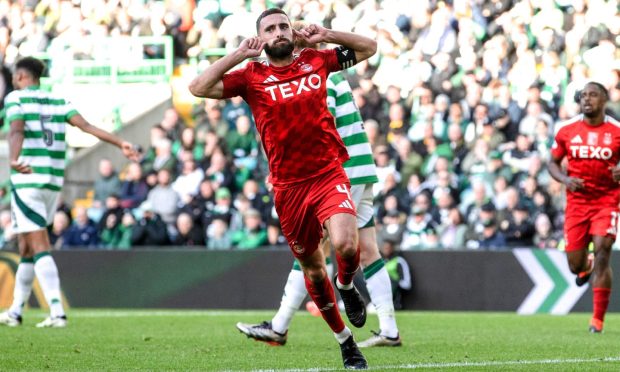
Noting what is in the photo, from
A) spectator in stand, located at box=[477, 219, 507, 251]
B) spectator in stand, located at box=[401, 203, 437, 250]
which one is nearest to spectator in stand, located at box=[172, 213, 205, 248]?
spectator in stand, located at box=[401, 203, 437, 250]

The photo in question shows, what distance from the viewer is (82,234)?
64.8 ft

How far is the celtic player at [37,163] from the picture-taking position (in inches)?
480

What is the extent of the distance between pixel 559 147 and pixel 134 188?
34.0 feet

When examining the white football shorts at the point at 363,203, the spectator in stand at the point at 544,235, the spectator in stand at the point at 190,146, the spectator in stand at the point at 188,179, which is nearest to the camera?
the white football shorts at the point at 363,203

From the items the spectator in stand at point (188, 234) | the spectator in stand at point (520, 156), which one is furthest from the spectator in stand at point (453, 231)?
the spectator in stand at point (188, 234)

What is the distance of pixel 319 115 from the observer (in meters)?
8.20

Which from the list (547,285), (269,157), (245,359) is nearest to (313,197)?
(269,157)

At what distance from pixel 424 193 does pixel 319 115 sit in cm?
1035

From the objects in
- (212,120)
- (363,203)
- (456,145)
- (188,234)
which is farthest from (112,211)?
(363,203)

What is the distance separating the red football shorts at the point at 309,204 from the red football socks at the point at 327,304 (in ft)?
0.76

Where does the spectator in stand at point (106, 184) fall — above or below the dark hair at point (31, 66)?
below

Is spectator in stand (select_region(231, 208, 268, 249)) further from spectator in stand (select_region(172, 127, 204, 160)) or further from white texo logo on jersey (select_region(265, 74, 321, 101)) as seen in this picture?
white texo logo on jersey (select_region(265, 74, 321, 101))

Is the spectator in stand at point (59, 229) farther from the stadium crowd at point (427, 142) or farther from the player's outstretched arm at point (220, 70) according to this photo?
the player's outstretched arm at point (220, 70)

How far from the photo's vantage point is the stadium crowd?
1811 centimetres
